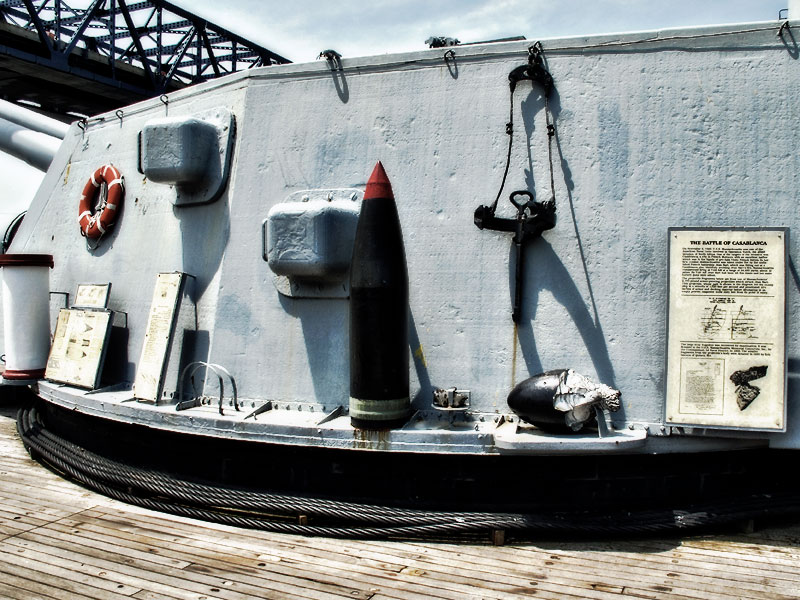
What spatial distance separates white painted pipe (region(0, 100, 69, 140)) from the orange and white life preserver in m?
2.72

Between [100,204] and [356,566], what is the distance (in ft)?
12.1

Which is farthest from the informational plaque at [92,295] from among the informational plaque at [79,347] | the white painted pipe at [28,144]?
the white painted pipe at [28,144]

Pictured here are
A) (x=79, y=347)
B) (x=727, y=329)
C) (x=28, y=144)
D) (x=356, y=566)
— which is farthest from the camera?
(x=28, y=144)

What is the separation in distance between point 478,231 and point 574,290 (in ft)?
2.01

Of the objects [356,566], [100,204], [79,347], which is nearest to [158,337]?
[79,347]

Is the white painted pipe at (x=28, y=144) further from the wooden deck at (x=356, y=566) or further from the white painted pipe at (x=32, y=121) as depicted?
the wooden deck at (x=356, y=566)

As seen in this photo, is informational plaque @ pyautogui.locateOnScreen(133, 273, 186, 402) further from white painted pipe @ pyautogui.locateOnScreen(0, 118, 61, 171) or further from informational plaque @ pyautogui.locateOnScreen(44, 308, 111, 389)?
white painted pipe @ pyautogui.locateOnScreen(0, 118, 61, 171)

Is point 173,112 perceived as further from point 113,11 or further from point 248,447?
point 113,11

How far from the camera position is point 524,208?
13.2 feet

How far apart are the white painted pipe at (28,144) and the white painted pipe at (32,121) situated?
0.08 meters

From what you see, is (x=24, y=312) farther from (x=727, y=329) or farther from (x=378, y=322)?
(x=727, y=329)

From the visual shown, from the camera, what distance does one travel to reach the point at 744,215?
3.83m

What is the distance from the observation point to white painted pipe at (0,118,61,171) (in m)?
7.77

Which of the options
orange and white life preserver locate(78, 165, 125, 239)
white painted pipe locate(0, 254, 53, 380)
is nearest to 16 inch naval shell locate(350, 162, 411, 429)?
orange and white life preserver locate(78, 165, 125, 239)
